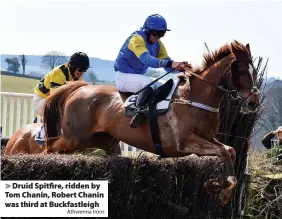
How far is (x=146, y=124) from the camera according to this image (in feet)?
21.9

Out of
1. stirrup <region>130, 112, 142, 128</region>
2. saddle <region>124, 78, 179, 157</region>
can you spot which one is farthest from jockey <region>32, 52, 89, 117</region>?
stirrup <region>130, 112, 142, 128</region>

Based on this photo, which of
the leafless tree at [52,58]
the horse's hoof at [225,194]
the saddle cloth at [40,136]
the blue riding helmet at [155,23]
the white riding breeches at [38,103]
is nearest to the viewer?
the horse's hoof at [225,194]

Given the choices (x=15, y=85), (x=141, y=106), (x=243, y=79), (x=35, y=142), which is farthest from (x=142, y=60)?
(x=15, y=85)

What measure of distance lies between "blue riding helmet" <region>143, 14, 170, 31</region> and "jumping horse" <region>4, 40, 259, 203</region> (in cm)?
62

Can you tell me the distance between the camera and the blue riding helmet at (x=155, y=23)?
22.3ft

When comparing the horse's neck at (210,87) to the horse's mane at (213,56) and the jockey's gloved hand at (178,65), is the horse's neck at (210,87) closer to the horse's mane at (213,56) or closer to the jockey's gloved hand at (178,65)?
the horse's mane at (213,56)

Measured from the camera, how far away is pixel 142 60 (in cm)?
664

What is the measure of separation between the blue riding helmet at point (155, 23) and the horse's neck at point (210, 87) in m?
0.75

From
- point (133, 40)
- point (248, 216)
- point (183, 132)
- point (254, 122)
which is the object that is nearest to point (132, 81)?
point (133, 40)

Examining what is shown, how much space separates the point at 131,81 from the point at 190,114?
1001mm

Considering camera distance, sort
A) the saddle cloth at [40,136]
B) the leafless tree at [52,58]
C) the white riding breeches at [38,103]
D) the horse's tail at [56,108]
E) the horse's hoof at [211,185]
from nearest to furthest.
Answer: the horse's hoof at [211,185] → the horse's tail at [56,108] → the saddle cloth at [40,136] → the white riding breeches at [38,103] → the leafless tree at [52,58]

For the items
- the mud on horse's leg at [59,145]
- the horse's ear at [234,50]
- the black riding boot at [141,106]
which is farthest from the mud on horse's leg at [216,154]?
the mud on horse's leg at [59,145]

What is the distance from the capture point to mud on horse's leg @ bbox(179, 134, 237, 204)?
593 centimetres

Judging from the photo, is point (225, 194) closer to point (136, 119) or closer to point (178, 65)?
point (136, 119)
